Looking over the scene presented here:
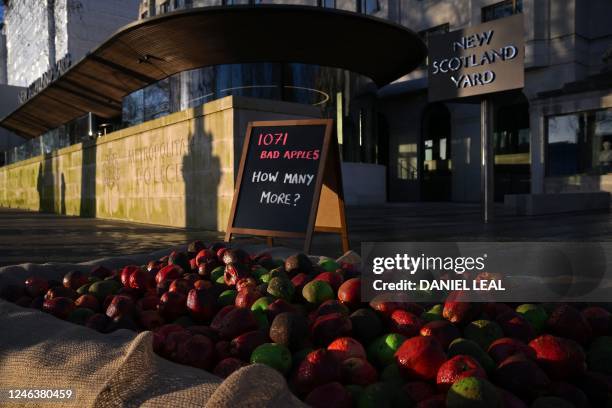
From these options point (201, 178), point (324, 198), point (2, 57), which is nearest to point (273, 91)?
point (201, 178)

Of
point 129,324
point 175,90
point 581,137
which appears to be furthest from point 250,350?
point 581,137

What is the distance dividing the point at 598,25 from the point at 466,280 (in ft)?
83.1

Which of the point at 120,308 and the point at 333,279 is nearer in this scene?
the point at 120,308

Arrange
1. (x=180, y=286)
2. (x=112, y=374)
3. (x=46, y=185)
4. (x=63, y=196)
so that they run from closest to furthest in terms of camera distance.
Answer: (x=112, y=374) → (x=180, y=286) → (x=63, y=196) → (x=46, y=185)

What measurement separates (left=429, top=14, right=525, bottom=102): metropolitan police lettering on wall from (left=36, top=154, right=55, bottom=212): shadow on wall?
48.9ft

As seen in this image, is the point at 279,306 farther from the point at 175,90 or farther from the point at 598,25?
the point at 598,25

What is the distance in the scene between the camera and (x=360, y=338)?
1911 millimetres

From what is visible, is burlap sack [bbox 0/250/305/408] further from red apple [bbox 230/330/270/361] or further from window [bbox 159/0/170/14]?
window [bbox 159/0/170/14]

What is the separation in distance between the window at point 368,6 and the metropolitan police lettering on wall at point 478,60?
789 inches

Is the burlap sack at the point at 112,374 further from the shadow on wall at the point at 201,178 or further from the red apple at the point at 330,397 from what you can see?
the shadow on wall at the point at 201,178

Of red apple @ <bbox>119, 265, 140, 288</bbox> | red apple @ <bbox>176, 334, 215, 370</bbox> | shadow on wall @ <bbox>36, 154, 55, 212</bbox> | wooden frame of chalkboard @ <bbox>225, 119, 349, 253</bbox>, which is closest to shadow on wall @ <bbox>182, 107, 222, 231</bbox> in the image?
wooden frame of chalkboard @ <bbox>225, 119, 349, 253</bbox>

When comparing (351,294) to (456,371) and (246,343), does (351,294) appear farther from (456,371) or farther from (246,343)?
(456,371)

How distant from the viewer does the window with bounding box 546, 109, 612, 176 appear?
18391 millimetres

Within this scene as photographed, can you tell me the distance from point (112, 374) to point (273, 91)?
14.9 m
